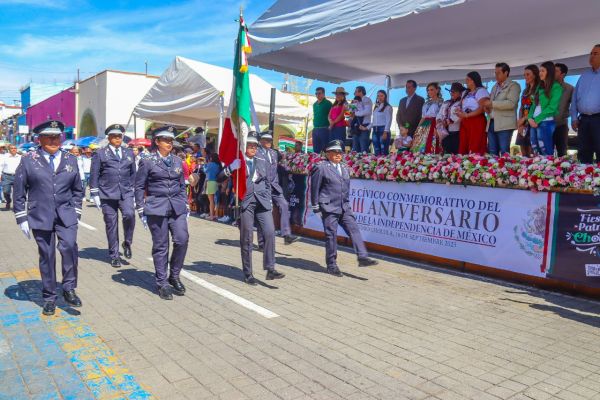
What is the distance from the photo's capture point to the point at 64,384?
3650 millimetres

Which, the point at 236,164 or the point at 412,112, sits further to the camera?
the point at 412,112

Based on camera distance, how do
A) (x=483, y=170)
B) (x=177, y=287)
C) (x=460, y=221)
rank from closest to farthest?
1. (x=177, y=287)
2. (x=483, y=170)
3. (x=460, y=221)

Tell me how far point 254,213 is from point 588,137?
4938 millimetres

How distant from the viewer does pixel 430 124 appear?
9.94 meters

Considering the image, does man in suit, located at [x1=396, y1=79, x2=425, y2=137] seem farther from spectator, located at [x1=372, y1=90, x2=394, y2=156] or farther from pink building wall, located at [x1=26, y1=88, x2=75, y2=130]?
pink building wall, located at [x1=26, y1=88, x2=75, y2=130]

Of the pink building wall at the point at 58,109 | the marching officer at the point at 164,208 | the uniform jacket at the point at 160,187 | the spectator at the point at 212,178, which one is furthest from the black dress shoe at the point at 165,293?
the pink building wall at the point at 58,109

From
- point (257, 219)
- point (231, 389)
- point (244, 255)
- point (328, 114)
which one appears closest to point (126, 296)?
point (244, 255)

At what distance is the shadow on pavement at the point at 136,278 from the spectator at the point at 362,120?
6.26 m

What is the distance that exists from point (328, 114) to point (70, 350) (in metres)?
9.15

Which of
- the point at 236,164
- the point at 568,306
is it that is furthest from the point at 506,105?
the point at 236,164

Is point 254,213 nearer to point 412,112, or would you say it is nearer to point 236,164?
point 236,164

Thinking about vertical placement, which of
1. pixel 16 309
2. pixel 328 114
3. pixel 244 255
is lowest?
pixel 16 309

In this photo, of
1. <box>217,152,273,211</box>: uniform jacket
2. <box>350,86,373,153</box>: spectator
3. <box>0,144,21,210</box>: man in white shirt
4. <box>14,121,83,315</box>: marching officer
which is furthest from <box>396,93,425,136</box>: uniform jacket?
<box>0,144,21,210</box>: man in white shirt

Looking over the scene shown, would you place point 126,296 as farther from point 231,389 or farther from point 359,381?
point 359,381
